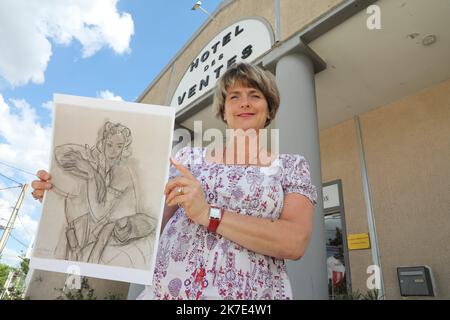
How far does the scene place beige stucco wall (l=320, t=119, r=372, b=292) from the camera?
3.89 m

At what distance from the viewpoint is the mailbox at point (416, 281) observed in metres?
3.23

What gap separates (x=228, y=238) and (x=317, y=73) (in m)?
3.32

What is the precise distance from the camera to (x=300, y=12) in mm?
3643

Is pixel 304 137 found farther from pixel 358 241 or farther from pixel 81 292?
pixel 81 292

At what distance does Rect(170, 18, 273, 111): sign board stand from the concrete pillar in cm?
78

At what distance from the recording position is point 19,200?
845 inches

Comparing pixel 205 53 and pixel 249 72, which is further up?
pixel 205 53

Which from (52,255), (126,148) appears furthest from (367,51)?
(52,255)

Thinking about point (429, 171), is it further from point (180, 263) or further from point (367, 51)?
point (180, 263)

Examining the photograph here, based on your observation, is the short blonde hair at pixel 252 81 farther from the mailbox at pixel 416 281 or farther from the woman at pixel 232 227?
the mailbox at pixel 416 281

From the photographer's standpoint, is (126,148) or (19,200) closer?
(126,148)

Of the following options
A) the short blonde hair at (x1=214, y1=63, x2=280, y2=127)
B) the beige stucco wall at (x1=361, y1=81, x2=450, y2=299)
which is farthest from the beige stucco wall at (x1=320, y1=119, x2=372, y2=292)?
the short blonde hair at (x1=214, y1=63, x2=280, y2=127)

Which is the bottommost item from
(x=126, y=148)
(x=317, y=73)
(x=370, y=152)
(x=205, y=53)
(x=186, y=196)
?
(x=186, y=196)

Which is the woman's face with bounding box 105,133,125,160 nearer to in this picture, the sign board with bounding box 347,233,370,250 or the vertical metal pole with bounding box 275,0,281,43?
the vertical metal pole with bounding box 275,0,281,43
